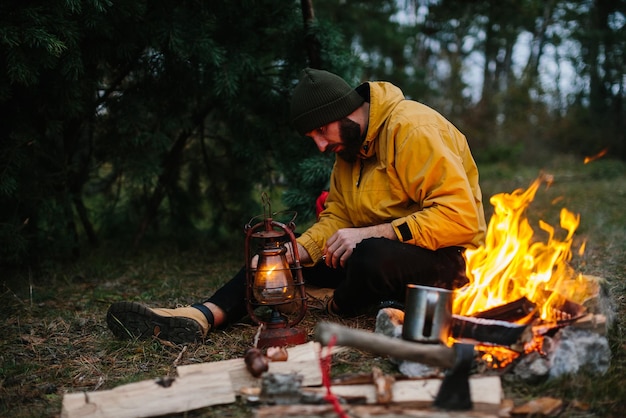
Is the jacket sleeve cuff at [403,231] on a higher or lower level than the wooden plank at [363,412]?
higher

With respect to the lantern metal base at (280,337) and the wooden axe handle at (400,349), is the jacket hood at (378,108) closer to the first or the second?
the lantern metal base at (280,337)

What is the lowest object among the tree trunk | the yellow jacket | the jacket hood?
the yellow jacket

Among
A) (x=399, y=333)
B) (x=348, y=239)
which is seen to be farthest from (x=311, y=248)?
(x=399, y=333)

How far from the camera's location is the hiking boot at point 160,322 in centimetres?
315

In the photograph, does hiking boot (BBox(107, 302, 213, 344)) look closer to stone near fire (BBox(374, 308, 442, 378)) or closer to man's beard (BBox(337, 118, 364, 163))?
stone near fire (BBox(374, 308, 442, 378))

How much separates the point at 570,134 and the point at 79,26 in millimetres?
13804

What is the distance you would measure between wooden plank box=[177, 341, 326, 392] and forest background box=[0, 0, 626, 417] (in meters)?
0.18

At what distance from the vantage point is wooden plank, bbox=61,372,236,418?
89.4 inches

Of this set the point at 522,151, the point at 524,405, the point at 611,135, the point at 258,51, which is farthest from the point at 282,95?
the point at 611,135

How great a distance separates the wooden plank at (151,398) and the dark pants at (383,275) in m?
0.92

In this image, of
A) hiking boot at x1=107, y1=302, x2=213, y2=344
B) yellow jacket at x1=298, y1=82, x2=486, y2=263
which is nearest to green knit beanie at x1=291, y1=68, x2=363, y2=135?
yellow jacket at x1=298, y1=82, x2=486, y2=263

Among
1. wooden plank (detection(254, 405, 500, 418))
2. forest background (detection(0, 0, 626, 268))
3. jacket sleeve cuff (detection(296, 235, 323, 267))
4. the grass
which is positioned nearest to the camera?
wooden plank (detection(254, 405, 500, 418))

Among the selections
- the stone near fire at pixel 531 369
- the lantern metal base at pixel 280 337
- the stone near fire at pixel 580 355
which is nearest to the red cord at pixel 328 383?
the lantern metal base at pixel 280 337

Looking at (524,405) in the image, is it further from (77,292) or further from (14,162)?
(14,162)
